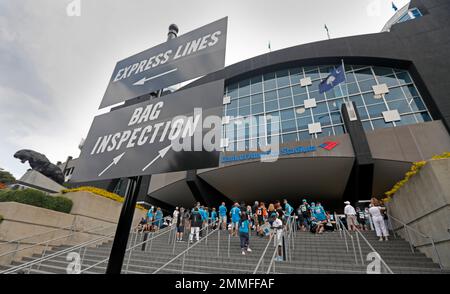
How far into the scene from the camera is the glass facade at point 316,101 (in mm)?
17469

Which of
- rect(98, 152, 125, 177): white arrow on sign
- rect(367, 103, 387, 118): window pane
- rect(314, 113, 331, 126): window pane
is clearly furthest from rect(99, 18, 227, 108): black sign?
rect(367, 103, 387, 118): window pane

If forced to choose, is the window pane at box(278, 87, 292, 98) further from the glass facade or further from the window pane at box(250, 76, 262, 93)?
the window pane at box(250, 76, 262, 93)

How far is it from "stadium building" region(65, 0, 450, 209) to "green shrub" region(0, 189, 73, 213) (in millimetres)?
9786

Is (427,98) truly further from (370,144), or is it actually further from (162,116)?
(162,116)

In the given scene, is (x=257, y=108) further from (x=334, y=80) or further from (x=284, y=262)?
(x=284, y=262)

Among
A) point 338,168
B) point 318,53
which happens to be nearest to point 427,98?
point 338,168

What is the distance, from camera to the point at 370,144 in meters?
15.2

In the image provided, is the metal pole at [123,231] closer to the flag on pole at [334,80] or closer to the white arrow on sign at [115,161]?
the white arrow on sign at [115,161]

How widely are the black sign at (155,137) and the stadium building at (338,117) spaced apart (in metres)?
15.0

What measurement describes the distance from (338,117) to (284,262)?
603 inches

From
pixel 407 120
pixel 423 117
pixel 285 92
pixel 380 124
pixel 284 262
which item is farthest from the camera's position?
pixel 285 92

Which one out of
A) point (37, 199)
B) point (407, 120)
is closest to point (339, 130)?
point (407, 120)

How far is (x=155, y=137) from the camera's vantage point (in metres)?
2.16
